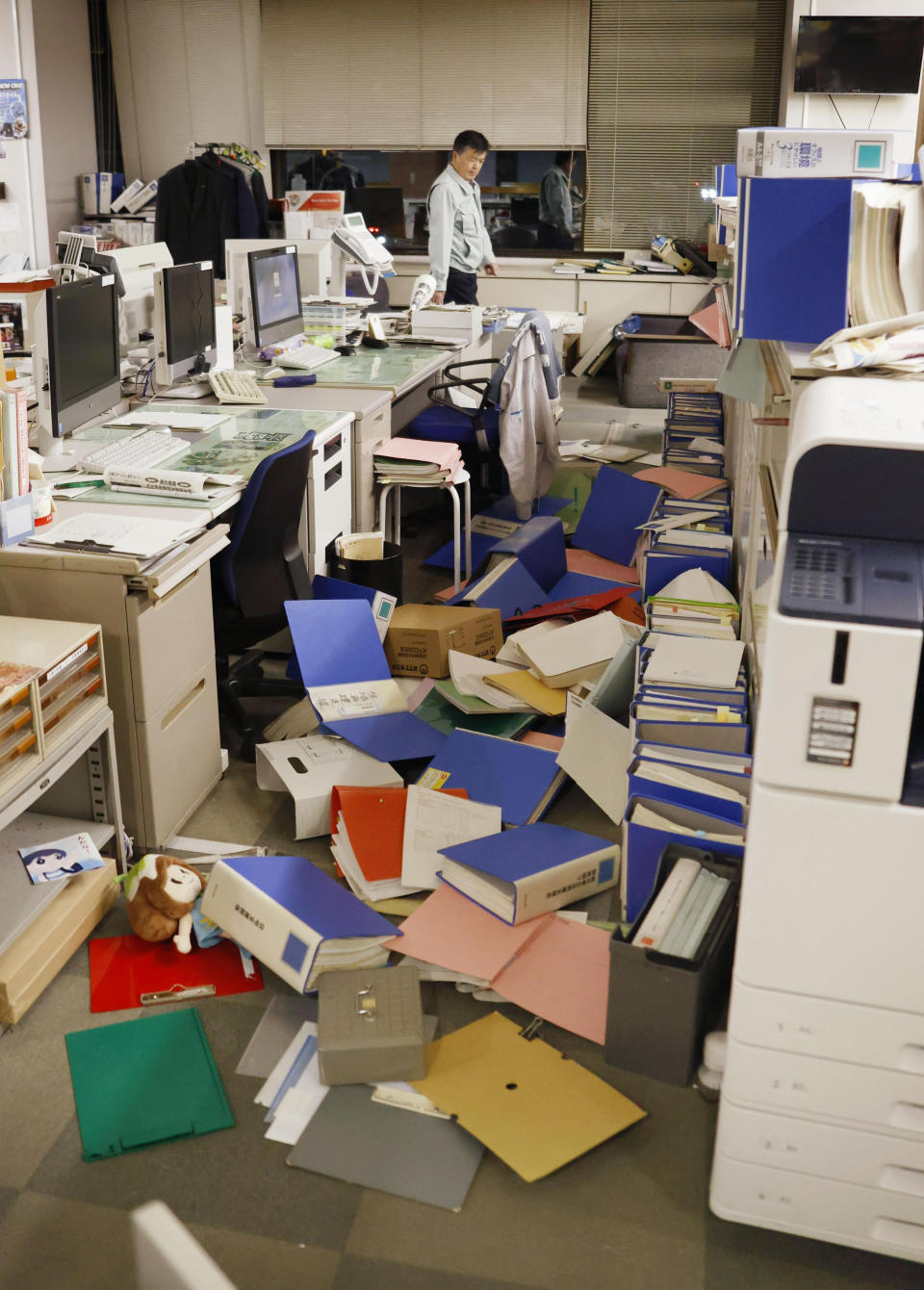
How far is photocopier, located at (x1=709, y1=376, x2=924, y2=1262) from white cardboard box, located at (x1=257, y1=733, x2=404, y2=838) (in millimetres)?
1332

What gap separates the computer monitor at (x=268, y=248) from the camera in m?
4.73

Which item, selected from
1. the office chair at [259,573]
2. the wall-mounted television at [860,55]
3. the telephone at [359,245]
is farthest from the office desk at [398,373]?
the wall-mounted television at [860,55]

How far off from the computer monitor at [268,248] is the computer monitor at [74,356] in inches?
46.6

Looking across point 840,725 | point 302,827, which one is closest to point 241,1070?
point 302,827

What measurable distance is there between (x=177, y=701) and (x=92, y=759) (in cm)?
28

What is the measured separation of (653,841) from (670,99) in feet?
23.4

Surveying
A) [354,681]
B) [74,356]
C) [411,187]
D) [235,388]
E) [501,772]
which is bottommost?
[501,772]

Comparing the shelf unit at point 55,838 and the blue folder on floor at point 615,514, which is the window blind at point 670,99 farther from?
the shelf unit at point 55,838

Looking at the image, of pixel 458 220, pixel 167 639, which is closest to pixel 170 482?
pixel 167 639

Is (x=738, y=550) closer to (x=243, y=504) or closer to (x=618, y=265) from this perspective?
(x=243, y=504)

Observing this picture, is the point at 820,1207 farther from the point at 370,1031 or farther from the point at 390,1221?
the point at 370,1031

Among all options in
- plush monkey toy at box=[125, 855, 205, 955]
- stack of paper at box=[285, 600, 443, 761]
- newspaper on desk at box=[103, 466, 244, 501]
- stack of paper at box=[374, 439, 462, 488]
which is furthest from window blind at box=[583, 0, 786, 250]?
plush monkey toy at box=[125, 855, 205, 955]

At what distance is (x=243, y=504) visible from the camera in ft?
9.86

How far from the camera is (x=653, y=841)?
233 centimetres
